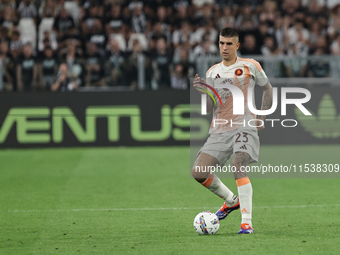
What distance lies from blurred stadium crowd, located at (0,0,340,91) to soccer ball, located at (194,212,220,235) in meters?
8.39

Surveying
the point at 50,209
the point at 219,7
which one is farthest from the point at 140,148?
the point at 50,209

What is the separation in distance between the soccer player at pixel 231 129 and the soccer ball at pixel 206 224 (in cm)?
28

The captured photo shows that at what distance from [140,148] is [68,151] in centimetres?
183

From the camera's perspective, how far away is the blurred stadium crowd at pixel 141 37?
13758 millimetres

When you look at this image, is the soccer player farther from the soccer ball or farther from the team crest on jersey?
the soccer ball

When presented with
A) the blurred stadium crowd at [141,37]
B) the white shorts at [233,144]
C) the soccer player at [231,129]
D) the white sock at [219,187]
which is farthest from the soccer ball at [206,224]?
the blurred stadium crowd at [141,37]

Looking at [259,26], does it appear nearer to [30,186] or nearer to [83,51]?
[83,51]

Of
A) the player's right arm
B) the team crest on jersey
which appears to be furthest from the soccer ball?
the team crest on jersey

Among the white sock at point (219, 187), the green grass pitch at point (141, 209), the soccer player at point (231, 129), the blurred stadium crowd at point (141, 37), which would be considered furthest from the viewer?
the blurred stadium crowd at point (141, 37)

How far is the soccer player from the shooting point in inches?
228

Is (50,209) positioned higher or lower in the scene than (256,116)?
lower

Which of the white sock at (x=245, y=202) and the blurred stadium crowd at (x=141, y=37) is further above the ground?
the blurred stadium crowd at (x=141, y=37)

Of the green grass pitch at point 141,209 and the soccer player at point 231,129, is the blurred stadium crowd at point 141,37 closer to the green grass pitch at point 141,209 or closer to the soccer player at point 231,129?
the green grass pitch at point 141,209

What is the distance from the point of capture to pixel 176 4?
16.8 m
